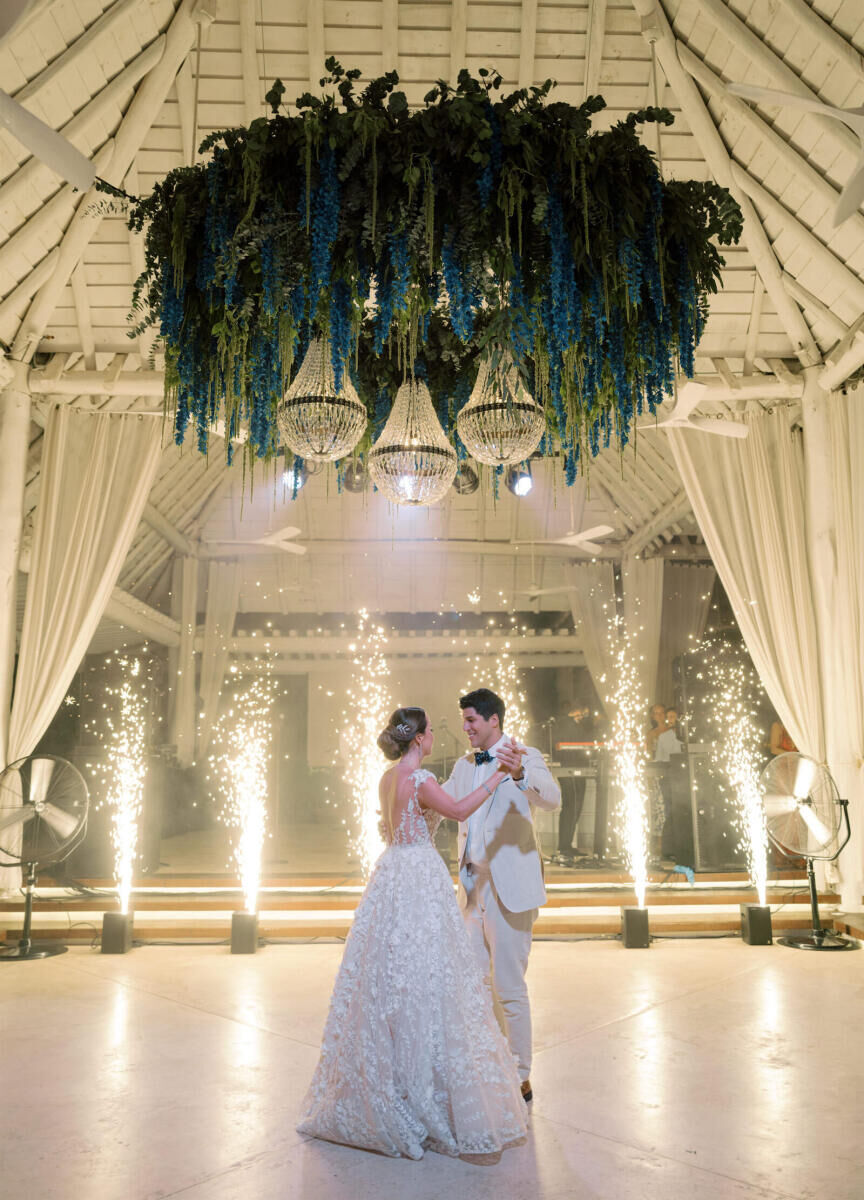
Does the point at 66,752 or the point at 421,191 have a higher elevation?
the point at 421,191

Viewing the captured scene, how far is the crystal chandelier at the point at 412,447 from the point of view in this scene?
11.8 ft

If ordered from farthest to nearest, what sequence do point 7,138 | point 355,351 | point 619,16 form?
point 619,16
point 7,138
point 355,351

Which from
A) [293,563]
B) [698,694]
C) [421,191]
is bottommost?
[698,694]

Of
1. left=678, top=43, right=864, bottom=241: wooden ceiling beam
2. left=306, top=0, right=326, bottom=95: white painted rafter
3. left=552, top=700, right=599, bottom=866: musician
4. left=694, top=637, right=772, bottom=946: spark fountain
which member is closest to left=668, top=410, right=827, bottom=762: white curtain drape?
left=694, top=637, right=772, bottom=946: spark fountain

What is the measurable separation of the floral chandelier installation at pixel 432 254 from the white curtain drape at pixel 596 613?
10.2m

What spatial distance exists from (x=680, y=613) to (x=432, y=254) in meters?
11.1

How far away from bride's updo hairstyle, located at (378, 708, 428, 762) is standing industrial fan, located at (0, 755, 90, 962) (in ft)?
10.9

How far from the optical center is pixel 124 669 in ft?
42.7

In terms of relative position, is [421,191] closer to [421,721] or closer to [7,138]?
[421,721]

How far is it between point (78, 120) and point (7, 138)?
425 mm

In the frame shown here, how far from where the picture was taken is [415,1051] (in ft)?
9.05

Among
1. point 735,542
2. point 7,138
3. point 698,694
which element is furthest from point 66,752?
point 698,694

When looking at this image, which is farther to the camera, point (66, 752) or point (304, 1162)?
point (66, 752)

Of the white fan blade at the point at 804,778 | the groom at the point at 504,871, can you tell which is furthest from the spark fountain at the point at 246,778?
the white fan blade at the point at 804,778
